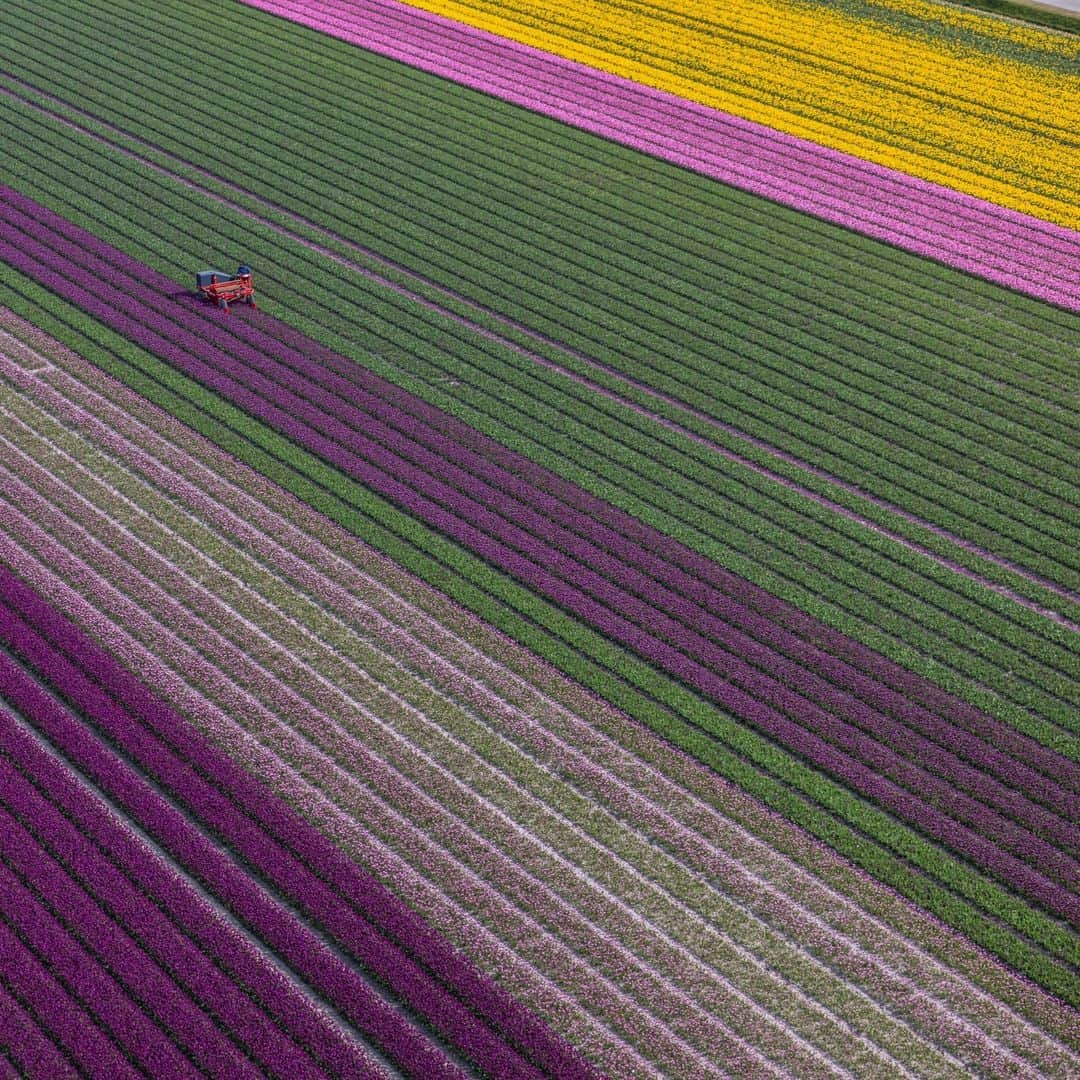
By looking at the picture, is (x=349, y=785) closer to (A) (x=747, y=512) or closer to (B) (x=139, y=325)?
(A) (x=747, y=512)

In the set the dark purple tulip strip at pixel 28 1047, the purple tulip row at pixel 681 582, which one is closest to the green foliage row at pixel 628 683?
the purple tulip row at pixel 681 582

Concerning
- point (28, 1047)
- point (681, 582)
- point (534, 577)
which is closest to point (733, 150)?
point (681, 582)

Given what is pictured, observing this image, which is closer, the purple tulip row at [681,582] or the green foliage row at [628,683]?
the green foliage row at [628,683]

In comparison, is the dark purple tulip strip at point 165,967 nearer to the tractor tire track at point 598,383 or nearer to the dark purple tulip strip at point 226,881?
the dark purple tulip strip at point 226,881

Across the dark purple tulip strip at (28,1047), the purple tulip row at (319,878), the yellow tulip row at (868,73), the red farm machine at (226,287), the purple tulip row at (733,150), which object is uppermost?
the yellow tulip row at (868,73)

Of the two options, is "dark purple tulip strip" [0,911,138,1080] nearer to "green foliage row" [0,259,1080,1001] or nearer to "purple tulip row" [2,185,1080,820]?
"green foliage row" [0,259,1080,1001]

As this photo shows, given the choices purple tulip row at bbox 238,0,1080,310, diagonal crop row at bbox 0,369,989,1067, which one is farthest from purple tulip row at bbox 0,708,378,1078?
purple tulip row at bbox 238,0,1080,310

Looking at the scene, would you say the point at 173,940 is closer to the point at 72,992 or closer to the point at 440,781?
the point at 72,992
